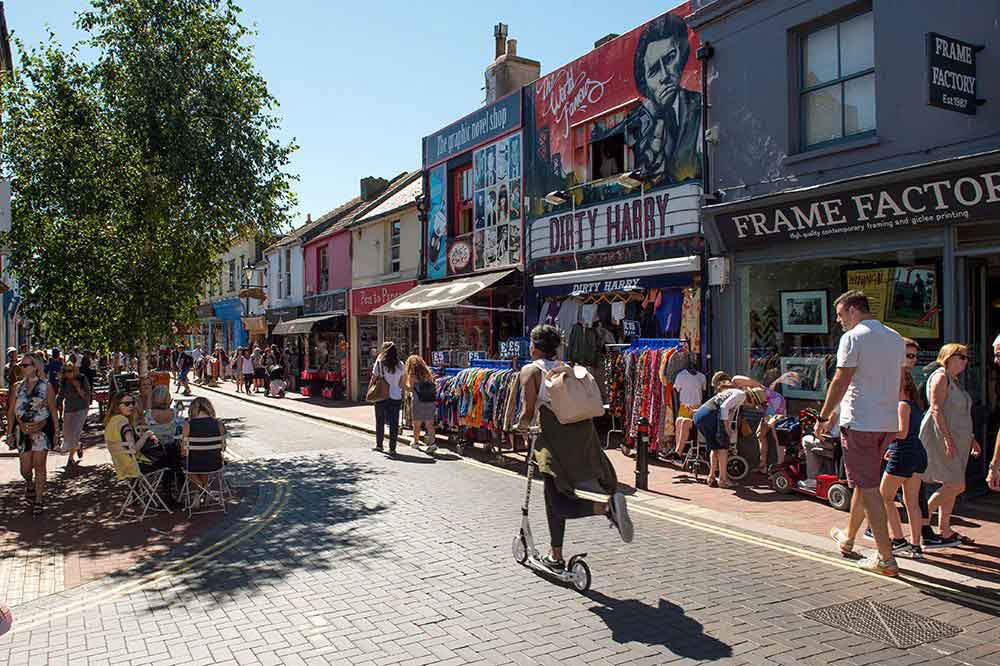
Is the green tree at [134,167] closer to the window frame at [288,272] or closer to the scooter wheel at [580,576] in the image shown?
the scooter wheel at [580,576]

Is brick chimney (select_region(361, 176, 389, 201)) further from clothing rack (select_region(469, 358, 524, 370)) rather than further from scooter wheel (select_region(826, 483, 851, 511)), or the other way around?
scooter wheel (select_region(826, 483, 851, 511))

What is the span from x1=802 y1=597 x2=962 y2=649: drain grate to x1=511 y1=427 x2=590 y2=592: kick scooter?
151 centimetres

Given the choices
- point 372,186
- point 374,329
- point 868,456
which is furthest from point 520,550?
point 372,186

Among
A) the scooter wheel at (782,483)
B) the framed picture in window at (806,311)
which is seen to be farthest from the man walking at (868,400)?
the framed picture in window at (806,311)

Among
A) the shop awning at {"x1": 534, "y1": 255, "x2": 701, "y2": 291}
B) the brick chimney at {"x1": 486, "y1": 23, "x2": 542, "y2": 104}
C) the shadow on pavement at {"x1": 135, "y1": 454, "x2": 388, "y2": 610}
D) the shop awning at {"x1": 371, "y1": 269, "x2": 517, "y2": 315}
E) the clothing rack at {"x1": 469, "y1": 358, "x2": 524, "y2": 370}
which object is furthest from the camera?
the brick chimney at {"x1": 486, "y1": 23, "x2": 542, "y2": 104}

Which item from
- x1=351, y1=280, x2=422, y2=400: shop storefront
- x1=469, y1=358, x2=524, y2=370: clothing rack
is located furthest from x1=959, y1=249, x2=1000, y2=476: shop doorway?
x1=351, y1=280, x2=422, y2=400: shop storefront

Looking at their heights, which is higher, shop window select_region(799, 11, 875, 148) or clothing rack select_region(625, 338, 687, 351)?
shop window select_region(799, 11, 875, 148)

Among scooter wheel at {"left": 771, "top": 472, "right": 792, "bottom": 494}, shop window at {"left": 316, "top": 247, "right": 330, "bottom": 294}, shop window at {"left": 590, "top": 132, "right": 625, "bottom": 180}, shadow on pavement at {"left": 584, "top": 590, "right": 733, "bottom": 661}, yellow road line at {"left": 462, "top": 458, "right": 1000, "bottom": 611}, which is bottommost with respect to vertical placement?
yellow road line at {"left": 462, "top": 458, "right": 1000, "bottom": 611}

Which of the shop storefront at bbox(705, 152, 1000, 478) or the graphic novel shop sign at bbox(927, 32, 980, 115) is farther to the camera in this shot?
the shop storefront at bbox(705, 152, 1000, 478)

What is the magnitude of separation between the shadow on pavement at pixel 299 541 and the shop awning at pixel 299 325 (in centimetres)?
1626

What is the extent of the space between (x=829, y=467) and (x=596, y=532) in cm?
316

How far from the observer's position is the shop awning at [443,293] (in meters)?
16.7

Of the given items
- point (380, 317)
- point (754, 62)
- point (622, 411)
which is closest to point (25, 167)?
point (622, 411)

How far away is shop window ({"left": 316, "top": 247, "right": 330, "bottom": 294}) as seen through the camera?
2836 centimetres
